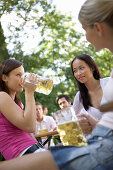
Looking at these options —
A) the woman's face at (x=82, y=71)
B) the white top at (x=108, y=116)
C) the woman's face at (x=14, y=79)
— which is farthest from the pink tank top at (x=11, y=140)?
the woman's face at (x=82, y=71)

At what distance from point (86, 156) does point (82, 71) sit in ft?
6.41

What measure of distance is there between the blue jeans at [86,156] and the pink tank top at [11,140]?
74 cm

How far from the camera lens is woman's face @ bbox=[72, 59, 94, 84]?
2768mm

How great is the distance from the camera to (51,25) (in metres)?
10.5

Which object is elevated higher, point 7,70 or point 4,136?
point 7,70

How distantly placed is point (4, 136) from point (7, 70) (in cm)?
59

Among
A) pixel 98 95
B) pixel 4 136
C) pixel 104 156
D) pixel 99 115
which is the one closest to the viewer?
pixel 104 156

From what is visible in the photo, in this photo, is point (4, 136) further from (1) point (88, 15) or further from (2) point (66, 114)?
(1) point (88, 15)

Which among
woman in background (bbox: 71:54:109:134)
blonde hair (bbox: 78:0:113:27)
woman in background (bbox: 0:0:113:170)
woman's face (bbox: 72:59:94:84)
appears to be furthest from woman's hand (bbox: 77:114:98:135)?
woman's face (bbox: 72:59:94:84)

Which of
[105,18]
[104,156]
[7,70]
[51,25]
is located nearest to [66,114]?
[104,156]

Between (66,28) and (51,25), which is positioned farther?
(66,28)

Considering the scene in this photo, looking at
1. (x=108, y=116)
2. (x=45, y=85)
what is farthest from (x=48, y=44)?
(x=108, y=116)

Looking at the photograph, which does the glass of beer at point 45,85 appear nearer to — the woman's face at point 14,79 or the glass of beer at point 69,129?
the woman's face at point 14,79

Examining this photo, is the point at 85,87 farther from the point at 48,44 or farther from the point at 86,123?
the point at 48,44
